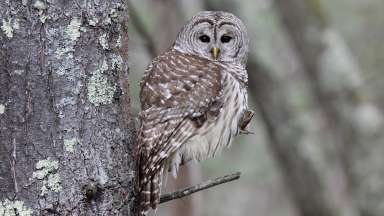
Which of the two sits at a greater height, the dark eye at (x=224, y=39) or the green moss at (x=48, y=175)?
the dark eye at (x=224, y=39)

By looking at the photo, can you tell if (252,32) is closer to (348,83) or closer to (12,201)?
(348,83)

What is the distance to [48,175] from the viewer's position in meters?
2.58

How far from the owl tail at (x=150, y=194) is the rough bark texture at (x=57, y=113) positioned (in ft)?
0.75

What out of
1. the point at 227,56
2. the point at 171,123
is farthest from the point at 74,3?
the point at 227,56

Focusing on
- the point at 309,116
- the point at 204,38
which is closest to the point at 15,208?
the point at 204,38

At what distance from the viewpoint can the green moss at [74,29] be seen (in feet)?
8.73

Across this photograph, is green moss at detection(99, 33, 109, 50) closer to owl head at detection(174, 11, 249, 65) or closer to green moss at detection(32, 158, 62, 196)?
green moss at detection(32, 158, 62, 196)

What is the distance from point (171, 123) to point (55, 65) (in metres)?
0.88

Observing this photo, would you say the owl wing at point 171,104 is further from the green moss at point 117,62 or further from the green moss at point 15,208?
the green moss at point 15,208

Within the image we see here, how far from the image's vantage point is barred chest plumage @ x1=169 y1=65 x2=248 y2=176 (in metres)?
3.64

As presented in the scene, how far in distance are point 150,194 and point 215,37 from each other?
1470 millimetres

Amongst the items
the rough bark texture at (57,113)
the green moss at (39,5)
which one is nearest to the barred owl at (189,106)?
the rough bark texture at (57,113)

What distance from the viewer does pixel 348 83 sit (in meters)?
6.87

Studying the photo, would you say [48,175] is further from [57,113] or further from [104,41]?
[104,41]
